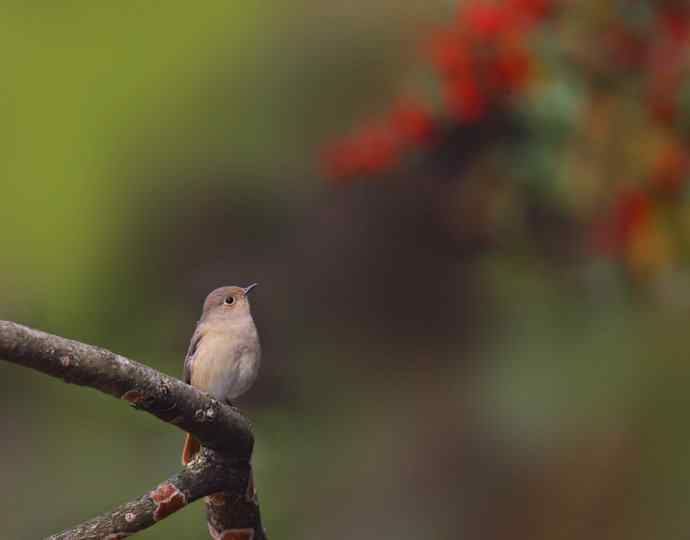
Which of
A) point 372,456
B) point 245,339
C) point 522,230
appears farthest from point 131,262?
point 245,339

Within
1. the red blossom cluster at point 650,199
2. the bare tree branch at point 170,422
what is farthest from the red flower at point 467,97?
the bare tree branch at point 170,422

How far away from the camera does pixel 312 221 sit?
7.54 m

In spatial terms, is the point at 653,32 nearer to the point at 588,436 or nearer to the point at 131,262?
the point at 588,436

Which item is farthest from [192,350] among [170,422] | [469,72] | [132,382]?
[469,72]

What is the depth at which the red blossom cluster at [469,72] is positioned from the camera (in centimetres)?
642

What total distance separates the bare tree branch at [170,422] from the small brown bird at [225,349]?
1.47 ft

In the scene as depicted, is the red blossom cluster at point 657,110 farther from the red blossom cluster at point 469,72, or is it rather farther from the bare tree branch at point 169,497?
the bare tree branch at point 169,497

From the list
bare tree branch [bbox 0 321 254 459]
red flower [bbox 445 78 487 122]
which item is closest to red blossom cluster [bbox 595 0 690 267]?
red flower [bbox 445 78 487 122]

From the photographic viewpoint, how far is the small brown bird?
2.80m

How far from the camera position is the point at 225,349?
9.53 ft

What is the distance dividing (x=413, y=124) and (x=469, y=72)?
0.39m

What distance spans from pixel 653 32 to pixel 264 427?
2.68 meters

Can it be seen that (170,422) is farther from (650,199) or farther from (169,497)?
(650,199)

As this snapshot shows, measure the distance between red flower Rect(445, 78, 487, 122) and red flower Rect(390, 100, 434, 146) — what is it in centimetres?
14
